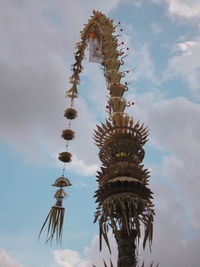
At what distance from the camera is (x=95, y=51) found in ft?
109

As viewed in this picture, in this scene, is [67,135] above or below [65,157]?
above

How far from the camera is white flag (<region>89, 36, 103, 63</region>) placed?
107ft

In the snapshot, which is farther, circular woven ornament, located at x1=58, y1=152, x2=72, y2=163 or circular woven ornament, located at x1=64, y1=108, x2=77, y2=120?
circular woven ornament, located at x1=64, y1=108, x2=77, y2=120

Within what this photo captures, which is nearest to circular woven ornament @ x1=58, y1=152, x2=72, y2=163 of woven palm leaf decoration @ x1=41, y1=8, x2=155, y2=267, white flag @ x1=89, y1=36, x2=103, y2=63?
woven palm leaf decoration @ x1=41, y1=8, x2=155, y2=267

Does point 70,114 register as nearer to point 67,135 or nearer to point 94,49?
point 67,135

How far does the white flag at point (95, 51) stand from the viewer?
32500mm

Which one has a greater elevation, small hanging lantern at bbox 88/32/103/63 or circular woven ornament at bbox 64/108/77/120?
small hanging lantern at bbox 88/32/103/63

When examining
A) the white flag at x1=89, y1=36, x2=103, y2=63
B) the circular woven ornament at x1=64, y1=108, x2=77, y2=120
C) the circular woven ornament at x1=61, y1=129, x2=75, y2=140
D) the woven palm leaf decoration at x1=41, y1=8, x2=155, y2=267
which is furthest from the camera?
the white flag at x1=89, y1=36, x2=103, y2=63

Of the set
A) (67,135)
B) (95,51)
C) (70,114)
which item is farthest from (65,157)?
(95,51)

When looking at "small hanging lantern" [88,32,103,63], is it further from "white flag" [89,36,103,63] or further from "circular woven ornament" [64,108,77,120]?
"circular woven ornament" [64,108,77,120]

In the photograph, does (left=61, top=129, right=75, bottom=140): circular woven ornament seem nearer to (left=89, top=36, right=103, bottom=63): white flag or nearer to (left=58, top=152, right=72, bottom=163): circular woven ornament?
(left=58, top=152, right=72, bottom=163): circular woven ornament

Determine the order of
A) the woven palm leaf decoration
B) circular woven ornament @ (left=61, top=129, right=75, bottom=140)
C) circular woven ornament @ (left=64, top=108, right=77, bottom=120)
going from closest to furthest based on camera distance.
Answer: the woven palm leaf decoration, circular woven ornament @ (left=61, top=129, right=75, bottom=140), circular woven ornament @ (left=64, top=108, right=77, bottom=120)

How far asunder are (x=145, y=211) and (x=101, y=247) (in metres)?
3.51

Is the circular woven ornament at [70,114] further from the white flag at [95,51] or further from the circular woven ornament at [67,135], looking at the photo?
the white flag at [95,51]
